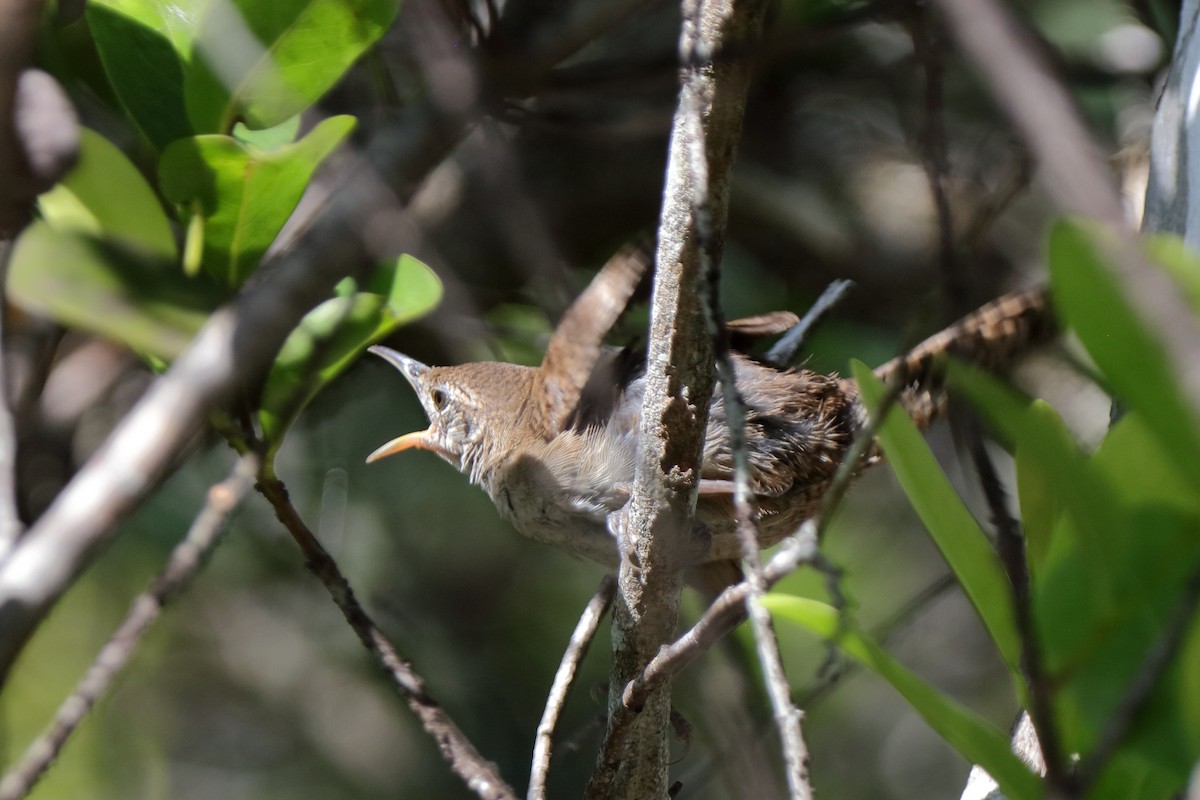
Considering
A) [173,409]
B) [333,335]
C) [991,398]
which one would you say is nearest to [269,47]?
[333,335]

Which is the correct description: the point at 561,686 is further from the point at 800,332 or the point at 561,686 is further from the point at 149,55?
the point at 149,55

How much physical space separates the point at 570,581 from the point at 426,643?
0.54 metres

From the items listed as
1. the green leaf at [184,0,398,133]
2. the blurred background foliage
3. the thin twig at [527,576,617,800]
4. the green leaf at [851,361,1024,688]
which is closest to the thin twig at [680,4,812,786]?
the green leaf at [851,361,1024,688]

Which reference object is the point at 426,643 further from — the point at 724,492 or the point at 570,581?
the point at 724,492

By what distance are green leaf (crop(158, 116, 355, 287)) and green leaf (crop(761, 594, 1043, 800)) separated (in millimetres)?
1026

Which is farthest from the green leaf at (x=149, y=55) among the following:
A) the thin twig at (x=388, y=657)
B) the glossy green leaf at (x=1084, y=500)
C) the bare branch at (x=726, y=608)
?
the glossy green leaf at (x=1084, y=500)

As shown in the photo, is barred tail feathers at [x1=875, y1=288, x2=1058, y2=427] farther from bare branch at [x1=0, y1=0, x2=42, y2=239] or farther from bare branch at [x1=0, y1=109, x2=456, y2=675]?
bare branch at [x1=0, y1=0, x2=42, y2=239]

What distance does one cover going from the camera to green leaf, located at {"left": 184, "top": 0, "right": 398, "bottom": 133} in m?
1.71

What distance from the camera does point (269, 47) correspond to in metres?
1.73

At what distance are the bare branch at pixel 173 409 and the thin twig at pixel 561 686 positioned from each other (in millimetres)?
686

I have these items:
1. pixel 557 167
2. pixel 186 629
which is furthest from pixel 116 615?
pixel 557 167

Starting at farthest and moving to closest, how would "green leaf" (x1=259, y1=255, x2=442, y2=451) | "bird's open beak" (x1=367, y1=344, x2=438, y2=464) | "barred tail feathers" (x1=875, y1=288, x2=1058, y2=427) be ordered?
"bird's open beak" (x1=367, y1=344, x2=438, y2=464) < "green leaf" (x1=259, y1=255, x2=442, y2=451) < "barred tail feathers" (x1=875, y1=288, x2=1058, y2=427)

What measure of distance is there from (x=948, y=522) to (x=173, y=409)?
119 cm

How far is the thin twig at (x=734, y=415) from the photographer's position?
3.31ft
